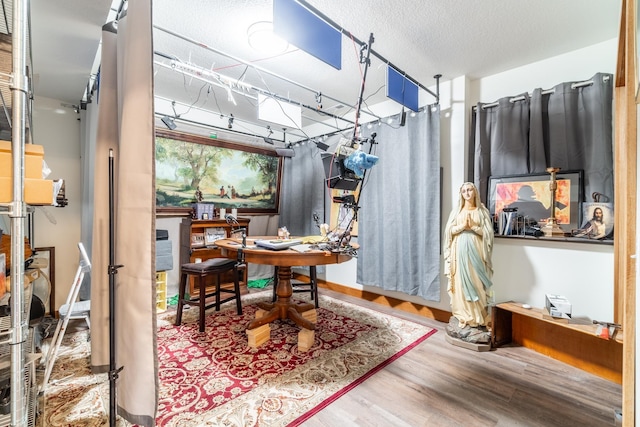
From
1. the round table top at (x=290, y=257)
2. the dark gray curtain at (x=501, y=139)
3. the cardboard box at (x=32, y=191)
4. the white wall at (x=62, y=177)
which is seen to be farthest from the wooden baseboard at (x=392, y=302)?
the cardboard box at (x=32, y=191)

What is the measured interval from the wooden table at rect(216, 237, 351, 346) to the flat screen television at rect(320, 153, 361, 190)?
0.57 meters

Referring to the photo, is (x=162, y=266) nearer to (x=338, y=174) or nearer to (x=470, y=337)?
(x=338, y=174)

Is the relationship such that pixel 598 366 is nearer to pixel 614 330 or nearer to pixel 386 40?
pixel 614 330

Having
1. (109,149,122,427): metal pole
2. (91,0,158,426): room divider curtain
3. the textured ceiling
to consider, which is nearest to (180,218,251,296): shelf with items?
the textured ceiling

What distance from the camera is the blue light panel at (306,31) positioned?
151cm

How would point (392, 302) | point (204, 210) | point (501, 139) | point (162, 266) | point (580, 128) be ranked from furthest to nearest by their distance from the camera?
point (204, 210), point (392, 302), point (162, 266), point (501, 139), point (580, 128)

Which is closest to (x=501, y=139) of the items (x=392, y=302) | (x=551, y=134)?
(x=551, y=134)

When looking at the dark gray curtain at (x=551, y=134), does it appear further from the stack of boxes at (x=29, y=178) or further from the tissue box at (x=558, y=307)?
the stack of boxes at (x=29, y=178)

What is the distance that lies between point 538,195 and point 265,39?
2852mm

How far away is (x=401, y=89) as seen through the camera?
8.45ft

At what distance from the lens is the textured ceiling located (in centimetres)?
191

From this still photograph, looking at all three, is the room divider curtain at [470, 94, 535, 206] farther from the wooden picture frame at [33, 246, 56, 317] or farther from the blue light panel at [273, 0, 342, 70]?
the wooden picture frame at [33, 246, 56, 317]

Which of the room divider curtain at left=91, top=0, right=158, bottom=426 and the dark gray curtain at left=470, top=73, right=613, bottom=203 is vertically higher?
the dark gray curtain at left=470, top=73, right=613, bottom=203

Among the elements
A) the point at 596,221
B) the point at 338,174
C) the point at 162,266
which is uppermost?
the point at 338,174
